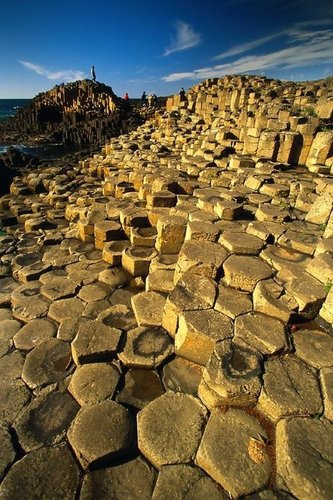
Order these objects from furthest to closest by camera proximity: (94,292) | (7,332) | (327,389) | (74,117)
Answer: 1. (74,117)
2. (94,292)
3. (7,332)
4. (327,389)

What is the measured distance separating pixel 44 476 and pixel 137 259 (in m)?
2.99

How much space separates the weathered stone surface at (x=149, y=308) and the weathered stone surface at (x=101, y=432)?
1.04 meters

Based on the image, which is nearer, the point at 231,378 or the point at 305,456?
the point at 305,456

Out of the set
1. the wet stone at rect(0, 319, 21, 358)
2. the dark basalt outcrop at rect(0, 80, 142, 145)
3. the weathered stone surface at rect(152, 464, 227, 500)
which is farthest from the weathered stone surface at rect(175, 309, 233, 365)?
the dark basalt outcrop at rect(0, 80, 142, 145)

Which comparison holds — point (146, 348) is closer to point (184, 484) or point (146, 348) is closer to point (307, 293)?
point (184, 484)

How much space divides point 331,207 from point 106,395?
13.4ft

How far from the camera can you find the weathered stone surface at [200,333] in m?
2.79

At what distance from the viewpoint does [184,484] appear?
203cm

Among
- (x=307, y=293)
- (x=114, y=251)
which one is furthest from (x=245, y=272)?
(x=114, y=251)

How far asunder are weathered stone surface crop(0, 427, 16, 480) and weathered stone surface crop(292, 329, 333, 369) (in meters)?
2.71

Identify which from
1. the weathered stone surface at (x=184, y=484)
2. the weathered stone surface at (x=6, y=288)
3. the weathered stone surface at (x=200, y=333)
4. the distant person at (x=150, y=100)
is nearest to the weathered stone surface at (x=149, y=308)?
the weathered stone surface at (x=200, y=333)

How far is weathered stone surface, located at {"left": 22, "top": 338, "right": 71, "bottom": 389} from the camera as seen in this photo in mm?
3002

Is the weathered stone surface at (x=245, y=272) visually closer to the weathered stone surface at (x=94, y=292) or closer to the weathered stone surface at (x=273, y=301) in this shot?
the weathered stone surface at (x=273, y=301)

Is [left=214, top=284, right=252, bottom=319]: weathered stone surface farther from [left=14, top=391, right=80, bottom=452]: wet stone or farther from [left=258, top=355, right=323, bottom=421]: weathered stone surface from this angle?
[left=14, top=391, right=80, bottom=452]: wet stone
